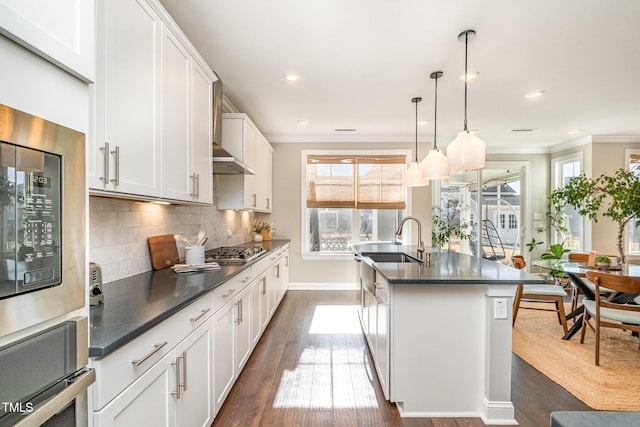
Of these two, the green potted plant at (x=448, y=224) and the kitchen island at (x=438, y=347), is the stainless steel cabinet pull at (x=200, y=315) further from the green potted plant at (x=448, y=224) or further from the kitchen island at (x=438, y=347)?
the green potted plant at (x=448, y=224)

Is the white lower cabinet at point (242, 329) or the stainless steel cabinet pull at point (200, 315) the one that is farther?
the white lower cabinet at point (242, 329)

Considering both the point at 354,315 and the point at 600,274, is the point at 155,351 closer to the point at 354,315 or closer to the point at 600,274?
the point at 354,315

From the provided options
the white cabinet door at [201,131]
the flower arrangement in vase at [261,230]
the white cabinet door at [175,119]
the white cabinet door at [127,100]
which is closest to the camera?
the white cabinet door at [127,100]

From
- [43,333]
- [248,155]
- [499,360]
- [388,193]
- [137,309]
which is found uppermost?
[248,155]

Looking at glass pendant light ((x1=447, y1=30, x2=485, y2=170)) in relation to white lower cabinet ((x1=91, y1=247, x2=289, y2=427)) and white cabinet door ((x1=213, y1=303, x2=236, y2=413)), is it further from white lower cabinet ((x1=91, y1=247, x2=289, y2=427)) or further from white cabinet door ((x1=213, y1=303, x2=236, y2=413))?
white cabinet door ((x1=213, y1=303, x2=236, y2=413))

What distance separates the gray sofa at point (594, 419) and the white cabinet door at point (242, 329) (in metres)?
1.83

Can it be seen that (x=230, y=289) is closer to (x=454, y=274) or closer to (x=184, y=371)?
(x=184, y=371)

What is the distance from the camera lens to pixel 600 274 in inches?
99.0

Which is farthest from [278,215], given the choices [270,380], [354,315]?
[270,380]

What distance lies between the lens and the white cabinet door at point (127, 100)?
1235 millimetres

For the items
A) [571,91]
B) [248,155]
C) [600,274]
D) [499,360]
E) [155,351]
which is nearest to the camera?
[155,351]

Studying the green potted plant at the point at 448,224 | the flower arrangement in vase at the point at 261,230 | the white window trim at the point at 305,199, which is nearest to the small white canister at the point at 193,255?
the flower arrangement in vase at the point at 261,230

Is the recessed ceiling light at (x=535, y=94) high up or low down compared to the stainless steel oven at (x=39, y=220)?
up

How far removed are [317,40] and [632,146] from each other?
5.99m
